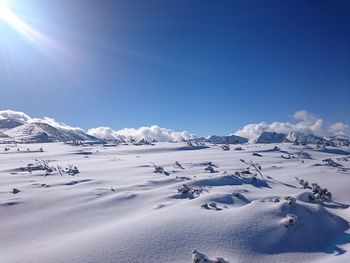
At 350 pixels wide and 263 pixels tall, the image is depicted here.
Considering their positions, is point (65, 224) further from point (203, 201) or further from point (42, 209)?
point (203, 201)

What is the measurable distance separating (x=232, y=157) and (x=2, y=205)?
29.5 feet

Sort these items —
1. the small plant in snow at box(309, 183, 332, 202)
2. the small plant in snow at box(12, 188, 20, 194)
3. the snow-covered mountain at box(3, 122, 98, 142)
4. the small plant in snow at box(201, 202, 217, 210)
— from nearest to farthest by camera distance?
the small plant in snow at box(201, 202, 217, 210) → the small plant in snow at box(12, 188, 20, 194) → the small plant in snow at box(309, 183, 332, 202) → the snow-covered mountain at box(3, 122, 98, 142)

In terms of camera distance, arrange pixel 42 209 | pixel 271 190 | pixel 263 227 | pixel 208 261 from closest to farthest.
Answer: pixel 208 261, pixel 263 227, pixel 42 209, pixel 271 190

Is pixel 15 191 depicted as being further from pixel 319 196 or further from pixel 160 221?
pixel 319 196

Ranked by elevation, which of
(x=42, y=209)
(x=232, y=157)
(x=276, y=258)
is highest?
(x=232, y=157)

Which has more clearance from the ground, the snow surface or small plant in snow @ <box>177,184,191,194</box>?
small plant in snow @ <box>177,184,191,194</box>

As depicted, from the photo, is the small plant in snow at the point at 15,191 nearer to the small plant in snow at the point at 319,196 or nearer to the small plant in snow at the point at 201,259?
the small plant in snow at the point at 201,259

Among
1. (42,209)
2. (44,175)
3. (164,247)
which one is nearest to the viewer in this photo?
(164,247)

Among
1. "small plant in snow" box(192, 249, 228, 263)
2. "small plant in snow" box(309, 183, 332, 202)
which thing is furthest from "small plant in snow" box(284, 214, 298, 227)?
"small plant in snow" box(309, 183, 332, 202)

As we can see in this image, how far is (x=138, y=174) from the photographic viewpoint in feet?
29.2

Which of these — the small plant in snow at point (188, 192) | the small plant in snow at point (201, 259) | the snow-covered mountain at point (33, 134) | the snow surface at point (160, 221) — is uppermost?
the snow-covered mountain at point (33, 134)

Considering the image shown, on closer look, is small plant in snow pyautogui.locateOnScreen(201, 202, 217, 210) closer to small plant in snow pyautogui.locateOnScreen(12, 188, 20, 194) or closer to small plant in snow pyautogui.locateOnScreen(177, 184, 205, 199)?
small plant in snow pyautogui.locateOnScreen(177, 184, 205, 199)

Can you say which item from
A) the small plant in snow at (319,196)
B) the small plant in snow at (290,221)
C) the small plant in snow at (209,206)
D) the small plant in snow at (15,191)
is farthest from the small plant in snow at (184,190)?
the small plant in snow at (15,191)

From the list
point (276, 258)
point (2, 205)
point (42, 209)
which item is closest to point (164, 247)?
point (276, 258)
